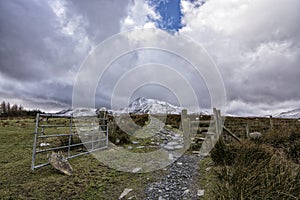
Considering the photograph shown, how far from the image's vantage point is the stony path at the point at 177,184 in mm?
3510

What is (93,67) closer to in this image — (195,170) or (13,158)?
(13,158)

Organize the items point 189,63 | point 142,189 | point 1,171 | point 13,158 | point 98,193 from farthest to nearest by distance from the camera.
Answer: point 189,63, point 13,158, point 1,171, point 142,189, point 98,193

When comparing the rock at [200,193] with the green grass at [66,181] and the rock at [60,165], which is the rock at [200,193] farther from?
the rock at [60,165]

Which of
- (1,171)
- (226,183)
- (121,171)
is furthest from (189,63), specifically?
(1,171)

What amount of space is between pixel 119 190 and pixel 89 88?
3.18 meters

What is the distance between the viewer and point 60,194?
328 cm

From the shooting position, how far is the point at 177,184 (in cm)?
405

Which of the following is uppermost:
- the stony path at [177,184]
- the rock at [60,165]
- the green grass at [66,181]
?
the rock at [60,165]

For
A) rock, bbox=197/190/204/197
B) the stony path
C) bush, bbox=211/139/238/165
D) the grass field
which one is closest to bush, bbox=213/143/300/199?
the grass field

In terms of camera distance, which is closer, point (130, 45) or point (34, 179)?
point (34, 179)

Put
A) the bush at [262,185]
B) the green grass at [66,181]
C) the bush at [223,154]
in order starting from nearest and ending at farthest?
the bush at [262,185], the green grass at [66,181], the bush at [223,154]

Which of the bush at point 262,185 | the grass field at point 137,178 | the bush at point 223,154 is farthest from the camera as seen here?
the bush at point 223,154

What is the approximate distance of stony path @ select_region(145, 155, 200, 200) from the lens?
3510mm

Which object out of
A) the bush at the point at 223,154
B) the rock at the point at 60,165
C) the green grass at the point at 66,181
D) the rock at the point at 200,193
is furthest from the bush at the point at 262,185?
the rock at the point at 60,165
